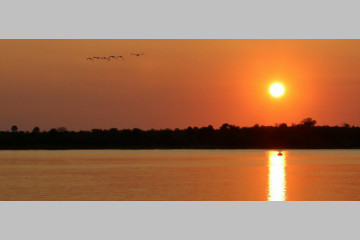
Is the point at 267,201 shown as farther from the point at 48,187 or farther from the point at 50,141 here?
the point at 50,141

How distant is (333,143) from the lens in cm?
18038

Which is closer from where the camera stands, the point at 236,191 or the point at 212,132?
the point at 236,191

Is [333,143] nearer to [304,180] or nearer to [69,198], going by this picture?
[304,180]

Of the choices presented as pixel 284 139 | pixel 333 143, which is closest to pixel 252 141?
pixel 284 139

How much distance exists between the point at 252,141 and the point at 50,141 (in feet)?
225

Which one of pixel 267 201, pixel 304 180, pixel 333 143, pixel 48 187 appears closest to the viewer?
pixel 267 201

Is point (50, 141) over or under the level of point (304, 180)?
over

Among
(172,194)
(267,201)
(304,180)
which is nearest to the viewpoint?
(267,201)

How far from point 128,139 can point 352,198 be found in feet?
514

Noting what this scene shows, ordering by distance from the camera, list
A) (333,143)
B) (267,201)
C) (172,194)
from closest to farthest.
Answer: (267,201) → (172,194) → (333,143)

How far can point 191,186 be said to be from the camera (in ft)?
138

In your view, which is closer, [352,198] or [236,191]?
[352,198]

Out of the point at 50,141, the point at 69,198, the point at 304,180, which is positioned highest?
the point at 50,141

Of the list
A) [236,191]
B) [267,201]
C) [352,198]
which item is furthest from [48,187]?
[352,198]
